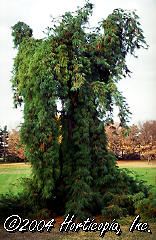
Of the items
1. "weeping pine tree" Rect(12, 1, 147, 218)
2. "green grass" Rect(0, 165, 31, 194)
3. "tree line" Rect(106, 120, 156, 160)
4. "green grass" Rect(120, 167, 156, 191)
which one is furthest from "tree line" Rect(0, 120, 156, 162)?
"weeping pine tree" Rect(12, 1, 147, 218)

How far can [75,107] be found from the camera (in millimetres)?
8727

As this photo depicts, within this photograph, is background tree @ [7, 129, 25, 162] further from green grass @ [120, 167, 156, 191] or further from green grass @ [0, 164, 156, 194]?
green grass @ [120, 167, 156, 191]

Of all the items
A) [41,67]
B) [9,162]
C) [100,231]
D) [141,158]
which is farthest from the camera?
[141,158]

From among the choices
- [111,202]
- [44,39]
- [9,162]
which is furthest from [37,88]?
[9,162]

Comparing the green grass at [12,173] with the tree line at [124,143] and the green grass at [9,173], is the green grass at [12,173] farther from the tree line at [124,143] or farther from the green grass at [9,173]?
the tree line at [124,143]

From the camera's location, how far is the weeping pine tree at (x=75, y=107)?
8.22 m

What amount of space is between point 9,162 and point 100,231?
15.4ft

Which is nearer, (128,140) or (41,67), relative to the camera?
(41,67)

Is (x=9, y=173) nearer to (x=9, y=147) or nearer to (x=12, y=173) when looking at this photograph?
(x=12, y=173)

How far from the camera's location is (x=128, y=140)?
13.0 m

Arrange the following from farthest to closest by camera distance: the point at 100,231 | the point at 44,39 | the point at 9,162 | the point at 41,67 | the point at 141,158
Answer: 1. the point at 141,158
2. the point at 9,162
3. the point at 44,39
4. the point at 41,67
5. the point at 100,231

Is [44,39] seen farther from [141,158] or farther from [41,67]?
[141,158]

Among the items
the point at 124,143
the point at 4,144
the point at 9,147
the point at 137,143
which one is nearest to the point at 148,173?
the point at 137,143

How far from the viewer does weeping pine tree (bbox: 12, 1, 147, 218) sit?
8.22 meters
